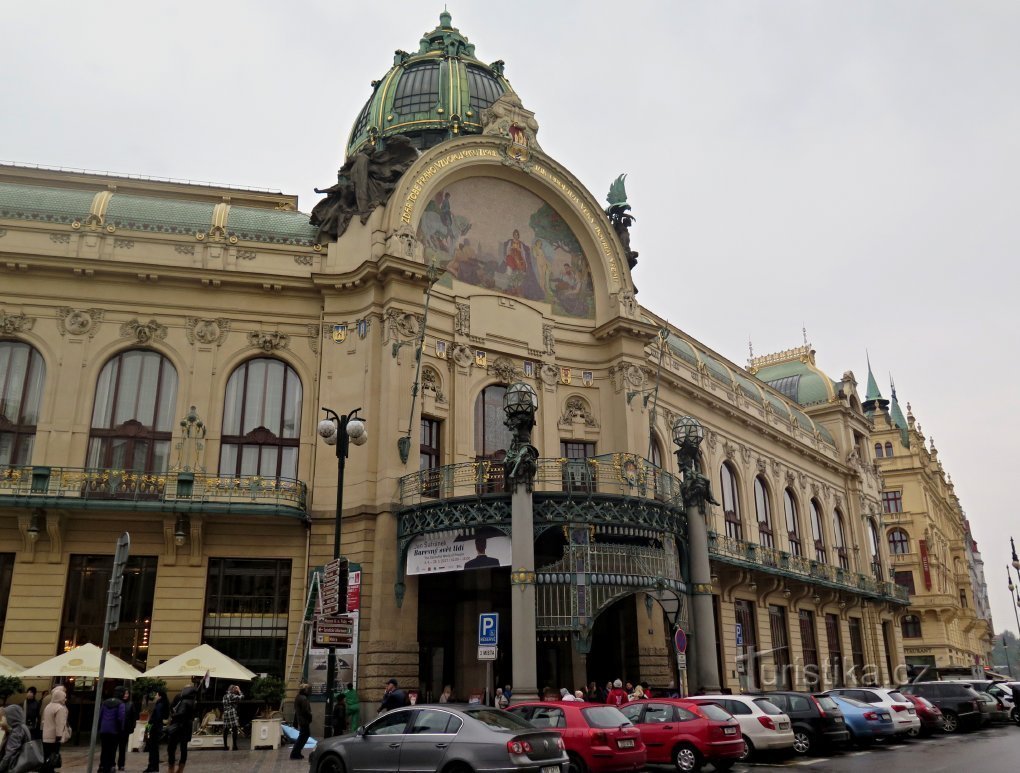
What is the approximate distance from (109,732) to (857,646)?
159 ft

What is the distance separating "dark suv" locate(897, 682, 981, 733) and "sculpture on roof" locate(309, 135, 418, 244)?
80.7ft

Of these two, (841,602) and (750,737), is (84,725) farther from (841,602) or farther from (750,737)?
(841,602)

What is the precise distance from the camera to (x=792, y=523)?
5156 cm

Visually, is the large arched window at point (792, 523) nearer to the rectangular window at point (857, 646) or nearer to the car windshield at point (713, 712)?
the rectangular window at point (857, 646)

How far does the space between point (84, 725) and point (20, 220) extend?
1602 cm

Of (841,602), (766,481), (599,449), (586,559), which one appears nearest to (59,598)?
(586,559)

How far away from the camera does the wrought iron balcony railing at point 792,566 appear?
38938 mm

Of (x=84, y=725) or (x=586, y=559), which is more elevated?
(x=586, y=559)

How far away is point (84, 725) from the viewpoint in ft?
80.1

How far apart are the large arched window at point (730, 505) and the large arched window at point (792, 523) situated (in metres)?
5.83

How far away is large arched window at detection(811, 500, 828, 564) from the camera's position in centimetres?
5359

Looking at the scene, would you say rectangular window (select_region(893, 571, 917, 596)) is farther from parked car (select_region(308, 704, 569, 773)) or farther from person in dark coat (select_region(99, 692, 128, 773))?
person in dark coat (select_region(99, 692, 128, 773))

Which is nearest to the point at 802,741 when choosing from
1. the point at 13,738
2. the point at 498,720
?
the point at 498,720

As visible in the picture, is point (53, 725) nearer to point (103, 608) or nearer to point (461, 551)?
point (103, 608)
